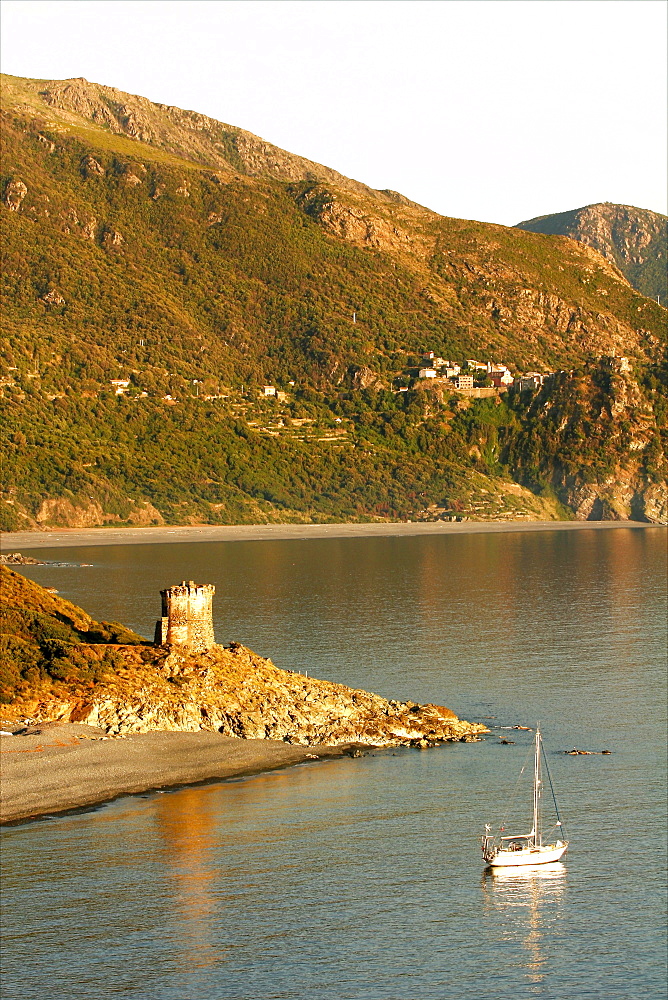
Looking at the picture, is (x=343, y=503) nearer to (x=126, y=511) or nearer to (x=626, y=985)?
(x=126, y=511)

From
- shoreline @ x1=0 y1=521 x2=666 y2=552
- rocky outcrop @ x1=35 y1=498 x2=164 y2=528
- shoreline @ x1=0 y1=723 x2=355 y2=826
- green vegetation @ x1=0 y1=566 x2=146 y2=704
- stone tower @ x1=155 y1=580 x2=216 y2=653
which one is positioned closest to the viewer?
shoreline @ x1=0 y1=723 x2=355 y2=826

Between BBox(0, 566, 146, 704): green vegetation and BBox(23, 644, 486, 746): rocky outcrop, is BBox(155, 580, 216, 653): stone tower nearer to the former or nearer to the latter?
BBox(23, 644, 486, 746): rocky outcrop

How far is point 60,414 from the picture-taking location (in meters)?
176

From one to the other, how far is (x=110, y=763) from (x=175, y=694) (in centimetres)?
506

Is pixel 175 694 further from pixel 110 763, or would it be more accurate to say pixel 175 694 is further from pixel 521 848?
pixel 521 848

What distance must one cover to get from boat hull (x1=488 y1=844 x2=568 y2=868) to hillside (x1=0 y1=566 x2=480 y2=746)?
1192 cm

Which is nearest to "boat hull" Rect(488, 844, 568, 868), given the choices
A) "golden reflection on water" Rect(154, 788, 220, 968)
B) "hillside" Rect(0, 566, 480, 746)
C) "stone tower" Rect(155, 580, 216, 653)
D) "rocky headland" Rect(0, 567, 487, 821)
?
"golden reflection on water" Rect(154, 788, 220, 968)

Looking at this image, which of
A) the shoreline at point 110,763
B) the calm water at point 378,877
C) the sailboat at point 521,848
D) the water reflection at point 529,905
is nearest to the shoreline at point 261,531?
the calm water at point 378,877

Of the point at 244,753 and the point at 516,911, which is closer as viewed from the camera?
the point at 516,911

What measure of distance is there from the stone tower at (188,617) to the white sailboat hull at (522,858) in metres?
17.0

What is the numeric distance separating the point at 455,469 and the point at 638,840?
→ 155 meters

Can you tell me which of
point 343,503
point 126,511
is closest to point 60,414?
point 126,511

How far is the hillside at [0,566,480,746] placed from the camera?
154 feet

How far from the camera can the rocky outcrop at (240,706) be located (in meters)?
47.0
